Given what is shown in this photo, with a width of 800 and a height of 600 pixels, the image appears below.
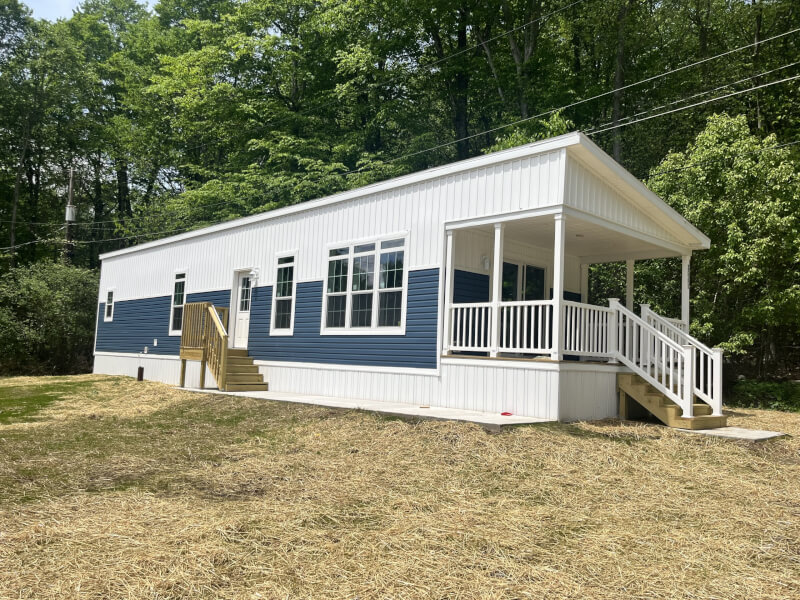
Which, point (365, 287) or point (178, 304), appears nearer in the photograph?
point (365, 287)

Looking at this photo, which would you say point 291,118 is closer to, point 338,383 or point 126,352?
point 126,352

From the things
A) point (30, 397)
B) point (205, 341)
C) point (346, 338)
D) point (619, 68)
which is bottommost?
point (30, 397)

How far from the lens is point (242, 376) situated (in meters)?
13.3

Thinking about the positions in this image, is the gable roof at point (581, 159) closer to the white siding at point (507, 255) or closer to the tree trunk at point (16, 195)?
the white siding at point (507, 255)

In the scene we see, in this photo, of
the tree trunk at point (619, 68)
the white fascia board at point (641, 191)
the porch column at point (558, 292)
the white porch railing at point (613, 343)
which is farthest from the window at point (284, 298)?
the tree trunk at point (619, 68)

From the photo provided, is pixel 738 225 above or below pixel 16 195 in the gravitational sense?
below

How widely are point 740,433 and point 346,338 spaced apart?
648 cm

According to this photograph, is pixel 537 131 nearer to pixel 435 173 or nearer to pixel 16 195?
pixel 435 173

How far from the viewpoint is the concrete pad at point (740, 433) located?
25.2 feet

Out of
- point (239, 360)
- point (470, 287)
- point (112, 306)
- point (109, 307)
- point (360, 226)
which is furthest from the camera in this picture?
point (109, 307)

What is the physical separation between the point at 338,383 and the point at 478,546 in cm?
828

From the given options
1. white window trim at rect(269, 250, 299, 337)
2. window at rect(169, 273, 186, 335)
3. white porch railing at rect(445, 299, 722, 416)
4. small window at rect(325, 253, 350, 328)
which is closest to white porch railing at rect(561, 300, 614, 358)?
white porch railing at rect(445, 299, 722, 416)

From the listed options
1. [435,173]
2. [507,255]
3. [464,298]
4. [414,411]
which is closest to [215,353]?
[464,298]

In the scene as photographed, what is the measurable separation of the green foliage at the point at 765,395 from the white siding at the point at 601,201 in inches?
202
